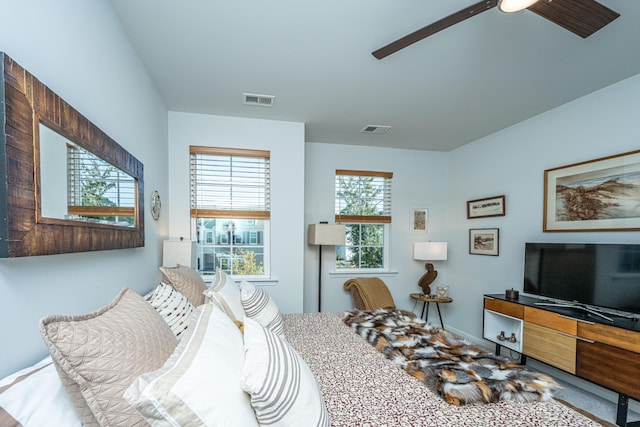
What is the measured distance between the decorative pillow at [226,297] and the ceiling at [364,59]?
1.70 metres

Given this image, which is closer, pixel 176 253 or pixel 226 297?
pixel 226 297

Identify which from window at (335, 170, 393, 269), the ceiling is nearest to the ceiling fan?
the ceiling

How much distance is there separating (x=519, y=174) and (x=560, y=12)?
2507 mm

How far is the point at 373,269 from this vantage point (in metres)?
4.47

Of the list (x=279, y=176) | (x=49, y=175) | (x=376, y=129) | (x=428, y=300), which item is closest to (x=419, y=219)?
(x=428, y=300)

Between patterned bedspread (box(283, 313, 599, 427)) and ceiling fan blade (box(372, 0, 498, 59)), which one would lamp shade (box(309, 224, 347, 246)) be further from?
ceiling fan blade (box(372, 0, 498, 59))

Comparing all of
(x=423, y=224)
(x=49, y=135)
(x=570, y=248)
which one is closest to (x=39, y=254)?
(x=49, y=135)

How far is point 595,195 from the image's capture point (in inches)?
107

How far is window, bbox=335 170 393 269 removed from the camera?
4.43 m

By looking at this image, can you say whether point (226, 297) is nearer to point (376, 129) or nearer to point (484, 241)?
point (376, 129)

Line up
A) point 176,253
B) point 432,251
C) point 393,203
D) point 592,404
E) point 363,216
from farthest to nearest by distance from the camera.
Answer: point 393,203 < point 363,216 < point 432,251 < point 176,253 < point 592,404

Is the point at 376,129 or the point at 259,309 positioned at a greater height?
the point at 376,129

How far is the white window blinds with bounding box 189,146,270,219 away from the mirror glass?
5.39 feet

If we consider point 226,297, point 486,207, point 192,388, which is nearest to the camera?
point 192,388
